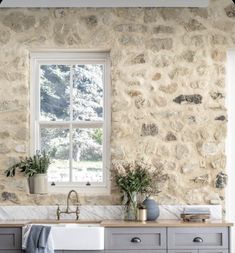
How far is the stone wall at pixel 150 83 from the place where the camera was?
6551 mm

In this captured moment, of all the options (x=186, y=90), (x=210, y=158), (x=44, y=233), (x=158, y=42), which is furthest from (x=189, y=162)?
(x=44, y=233)

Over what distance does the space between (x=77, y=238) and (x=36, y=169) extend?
1.00 metres

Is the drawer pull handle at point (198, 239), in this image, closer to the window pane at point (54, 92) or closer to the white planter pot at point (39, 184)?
the white planter pot at point (39, 184)

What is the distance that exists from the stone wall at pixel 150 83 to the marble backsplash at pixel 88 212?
0.07 metres

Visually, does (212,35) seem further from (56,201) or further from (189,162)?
(56,201)

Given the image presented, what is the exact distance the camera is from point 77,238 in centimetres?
579

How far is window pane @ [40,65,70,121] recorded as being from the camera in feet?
22.2

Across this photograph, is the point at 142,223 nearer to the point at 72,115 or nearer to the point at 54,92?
the point at 72,115

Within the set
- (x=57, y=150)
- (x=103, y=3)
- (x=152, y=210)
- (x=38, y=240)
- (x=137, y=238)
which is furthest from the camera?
(x=57, y=150)

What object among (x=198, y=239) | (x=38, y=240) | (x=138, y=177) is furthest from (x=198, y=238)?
(x=38, y=240)

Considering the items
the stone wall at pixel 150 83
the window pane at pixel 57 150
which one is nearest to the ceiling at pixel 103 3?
the stone wall at pixel 150 83

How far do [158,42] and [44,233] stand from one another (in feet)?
8.01

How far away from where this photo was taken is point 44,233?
5691mm

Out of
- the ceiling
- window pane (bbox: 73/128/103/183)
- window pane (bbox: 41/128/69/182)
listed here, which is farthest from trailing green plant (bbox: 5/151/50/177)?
the ceiling
